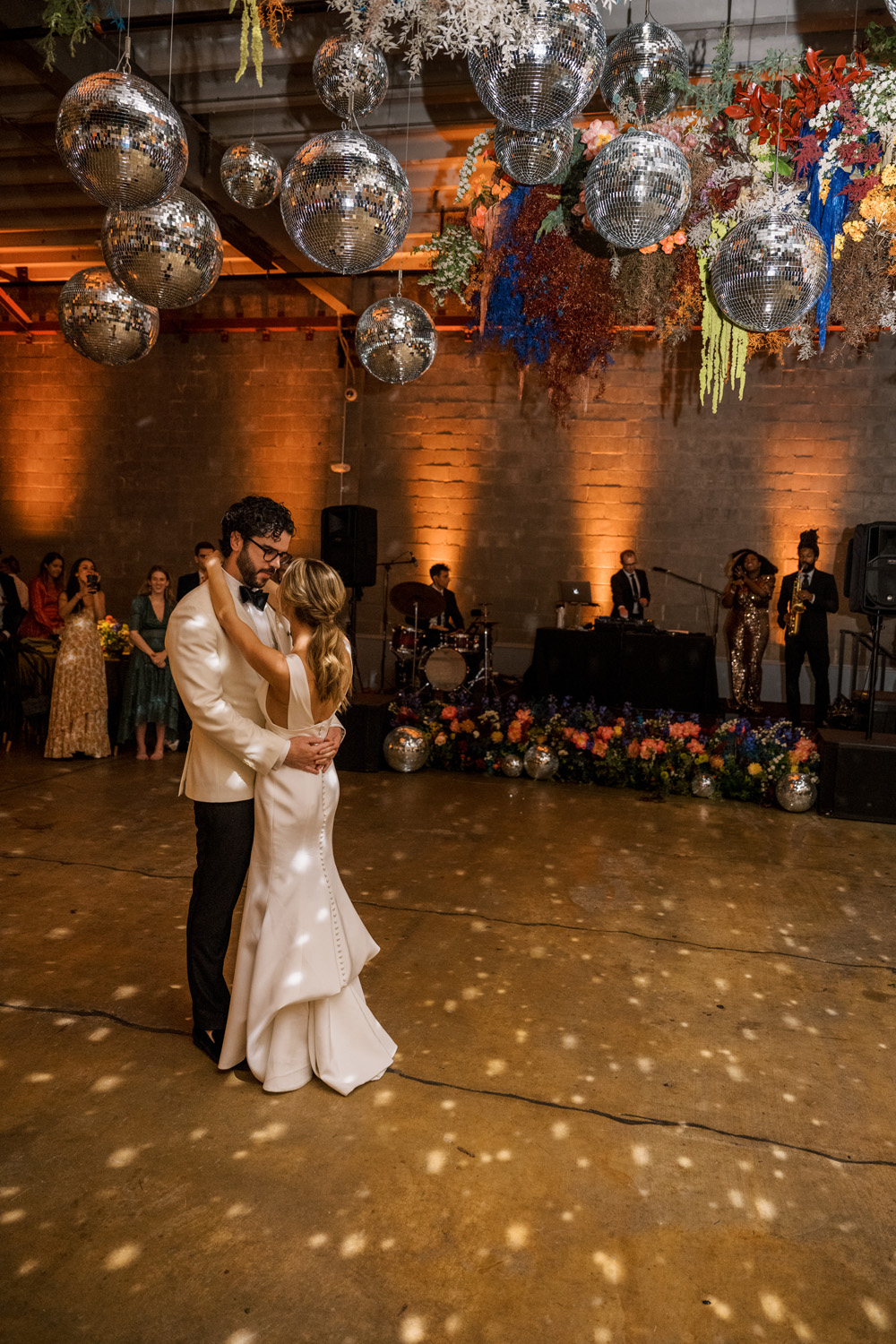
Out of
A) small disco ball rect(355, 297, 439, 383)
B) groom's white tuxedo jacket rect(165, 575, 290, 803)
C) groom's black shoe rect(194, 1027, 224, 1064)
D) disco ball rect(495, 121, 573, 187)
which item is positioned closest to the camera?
groom's white tuxedo jacket rect(165, 575, 290, 803)

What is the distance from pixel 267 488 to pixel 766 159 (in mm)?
7836

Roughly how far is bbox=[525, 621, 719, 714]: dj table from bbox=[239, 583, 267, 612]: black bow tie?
639cm

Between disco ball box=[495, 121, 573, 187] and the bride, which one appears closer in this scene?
the bride

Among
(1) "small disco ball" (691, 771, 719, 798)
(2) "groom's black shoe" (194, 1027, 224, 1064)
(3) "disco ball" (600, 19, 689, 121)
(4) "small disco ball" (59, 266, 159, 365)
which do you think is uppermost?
(3) "disco ball" (600, 19, 689, 121)

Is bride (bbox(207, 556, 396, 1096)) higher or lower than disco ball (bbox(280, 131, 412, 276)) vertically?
lower

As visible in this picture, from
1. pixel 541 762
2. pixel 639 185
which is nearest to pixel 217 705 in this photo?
pixel 639 185

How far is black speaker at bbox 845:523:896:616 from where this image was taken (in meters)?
6.42

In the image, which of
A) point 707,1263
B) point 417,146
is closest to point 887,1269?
point 707,1263

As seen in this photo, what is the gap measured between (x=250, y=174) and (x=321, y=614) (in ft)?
9.48

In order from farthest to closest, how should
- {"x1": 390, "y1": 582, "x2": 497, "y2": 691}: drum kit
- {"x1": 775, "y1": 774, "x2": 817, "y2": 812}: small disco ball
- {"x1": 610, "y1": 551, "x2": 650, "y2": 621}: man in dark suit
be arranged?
{"x1": 610, "y1": 551, "x2": 650, "y2": 621}: man in dark suit < {"x1": 390, "y1": 582, "x2": 497, "y2": 691}: drum kit < {"x1": 775, "y1": 774, "x2": 817, "y2": 812}: small disco ball

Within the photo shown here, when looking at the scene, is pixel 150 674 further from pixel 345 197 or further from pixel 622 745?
pixel 345 197

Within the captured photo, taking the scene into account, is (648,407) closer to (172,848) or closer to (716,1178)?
(172,848)

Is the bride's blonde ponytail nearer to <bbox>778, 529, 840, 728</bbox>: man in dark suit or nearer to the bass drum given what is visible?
the bass drum

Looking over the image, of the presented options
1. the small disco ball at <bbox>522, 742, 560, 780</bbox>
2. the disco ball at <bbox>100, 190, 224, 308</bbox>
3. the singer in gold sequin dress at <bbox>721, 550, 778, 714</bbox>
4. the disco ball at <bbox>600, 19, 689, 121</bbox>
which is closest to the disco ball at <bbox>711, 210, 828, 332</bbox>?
the disco ball at <bbox>600, 19, 689, 121</bbox>
